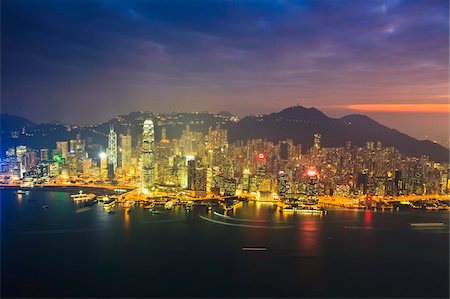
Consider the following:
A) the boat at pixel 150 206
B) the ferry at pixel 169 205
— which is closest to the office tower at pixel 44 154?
the boat at pixel 150 206

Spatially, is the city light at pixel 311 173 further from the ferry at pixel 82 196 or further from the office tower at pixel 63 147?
the office tower at pixel 63 147

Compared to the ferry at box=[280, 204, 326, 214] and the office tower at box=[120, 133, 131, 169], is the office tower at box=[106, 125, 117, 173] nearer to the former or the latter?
the office tower at box=[120, 133, 131, 169]

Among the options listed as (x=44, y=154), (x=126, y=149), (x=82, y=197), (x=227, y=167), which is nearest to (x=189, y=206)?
(x=82, y=197)

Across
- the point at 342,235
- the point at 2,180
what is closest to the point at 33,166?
the point at 2,180

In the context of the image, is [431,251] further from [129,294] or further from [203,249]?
[129,294]

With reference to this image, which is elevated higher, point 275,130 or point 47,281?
point 275,130

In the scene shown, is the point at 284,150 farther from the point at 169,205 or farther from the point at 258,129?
the point at 169,205

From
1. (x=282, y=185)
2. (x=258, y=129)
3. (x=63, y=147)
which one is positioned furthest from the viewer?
(x=258, y=129)
